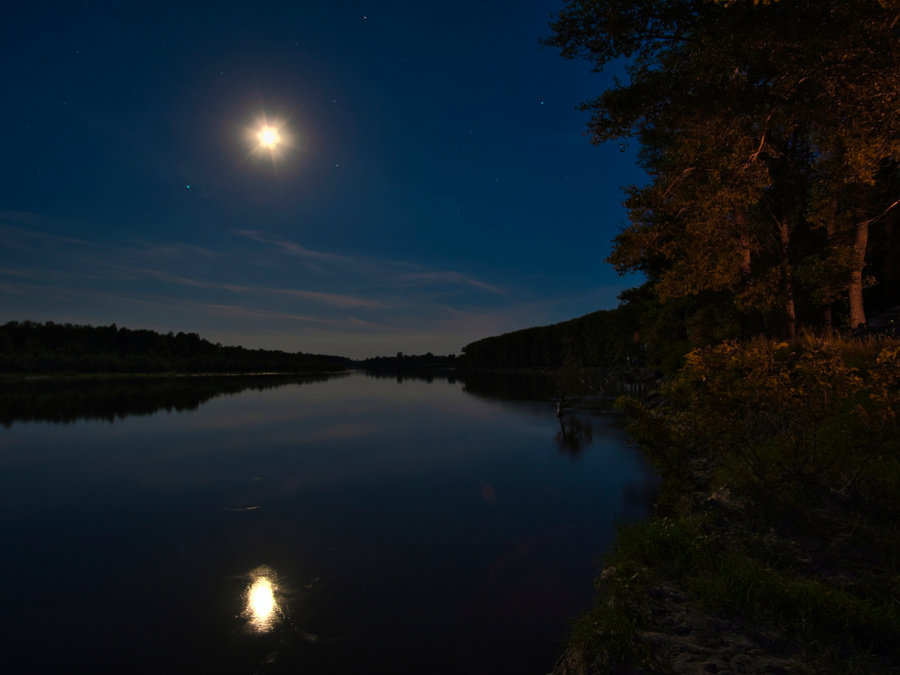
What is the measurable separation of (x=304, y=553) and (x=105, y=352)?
15211 cm

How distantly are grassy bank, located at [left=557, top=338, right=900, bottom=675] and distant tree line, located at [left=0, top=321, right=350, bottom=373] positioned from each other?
129 metres

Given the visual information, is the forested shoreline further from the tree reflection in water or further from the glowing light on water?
the tree reflection in water

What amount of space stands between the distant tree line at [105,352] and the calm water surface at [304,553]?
4236 inches

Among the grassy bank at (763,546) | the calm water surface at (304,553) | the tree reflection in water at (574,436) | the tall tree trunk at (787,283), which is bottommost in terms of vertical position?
the calm water surface at (304,553)

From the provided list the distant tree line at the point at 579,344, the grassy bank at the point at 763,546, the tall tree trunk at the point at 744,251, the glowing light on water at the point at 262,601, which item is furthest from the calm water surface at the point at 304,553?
the distant tree line at the point at 579,344

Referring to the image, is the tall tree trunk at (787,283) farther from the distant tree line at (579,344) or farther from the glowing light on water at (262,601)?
the glowing light on water at (262,601)

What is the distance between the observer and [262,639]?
6594 mm

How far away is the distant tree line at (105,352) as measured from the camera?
101688 millimetres

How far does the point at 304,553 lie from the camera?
977 cm

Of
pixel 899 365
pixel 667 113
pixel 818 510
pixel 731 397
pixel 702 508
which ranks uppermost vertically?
pixel 667 113

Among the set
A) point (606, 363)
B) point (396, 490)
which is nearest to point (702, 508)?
point (396, 490)

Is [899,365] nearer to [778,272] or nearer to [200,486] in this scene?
[778,272]

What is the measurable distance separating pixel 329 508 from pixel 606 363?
89.6 m

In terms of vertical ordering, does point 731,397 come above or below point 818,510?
above
